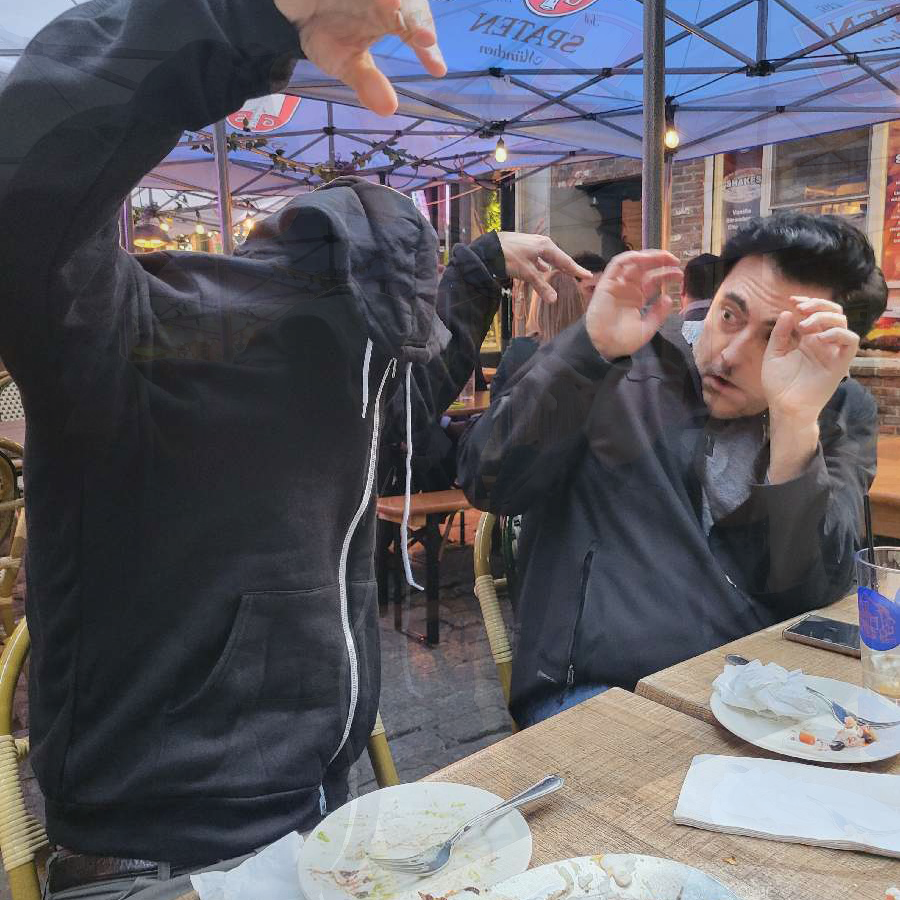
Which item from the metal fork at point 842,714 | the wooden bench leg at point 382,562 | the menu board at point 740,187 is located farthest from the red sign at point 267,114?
the metal fork at point 842,714

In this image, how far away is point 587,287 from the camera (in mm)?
1001

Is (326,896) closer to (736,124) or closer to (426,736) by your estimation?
(426,736)

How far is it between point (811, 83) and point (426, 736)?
1.21 metres

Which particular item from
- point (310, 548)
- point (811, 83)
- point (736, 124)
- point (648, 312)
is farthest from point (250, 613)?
point (811, 83)

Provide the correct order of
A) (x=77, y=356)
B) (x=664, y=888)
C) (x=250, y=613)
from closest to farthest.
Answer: (x=664, y=888) < (x=77, y=356) < (x=250, y=613)

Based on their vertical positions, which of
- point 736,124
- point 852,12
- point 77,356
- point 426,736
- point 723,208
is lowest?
point 426,736

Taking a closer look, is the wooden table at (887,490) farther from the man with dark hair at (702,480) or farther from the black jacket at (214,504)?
the black jacket at (214,504)

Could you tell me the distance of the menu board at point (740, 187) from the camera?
3.73 feet

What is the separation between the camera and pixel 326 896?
22.1 inches

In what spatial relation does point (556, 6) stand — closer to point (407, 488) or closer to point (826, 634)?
point (407, 488)

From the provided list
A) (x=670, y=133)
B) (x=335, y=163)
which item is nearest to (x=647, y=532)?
(x=670, y=133)

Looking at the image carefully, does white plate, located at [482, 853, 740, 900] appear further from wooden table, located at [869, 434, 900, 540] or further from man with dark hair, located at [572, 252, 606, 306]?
wooden table, located at [869, 434, 900, 540]

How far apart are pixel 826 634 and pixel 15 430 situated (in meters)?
1.06

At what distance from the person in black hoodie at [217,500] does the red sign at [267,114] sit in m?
0.08
